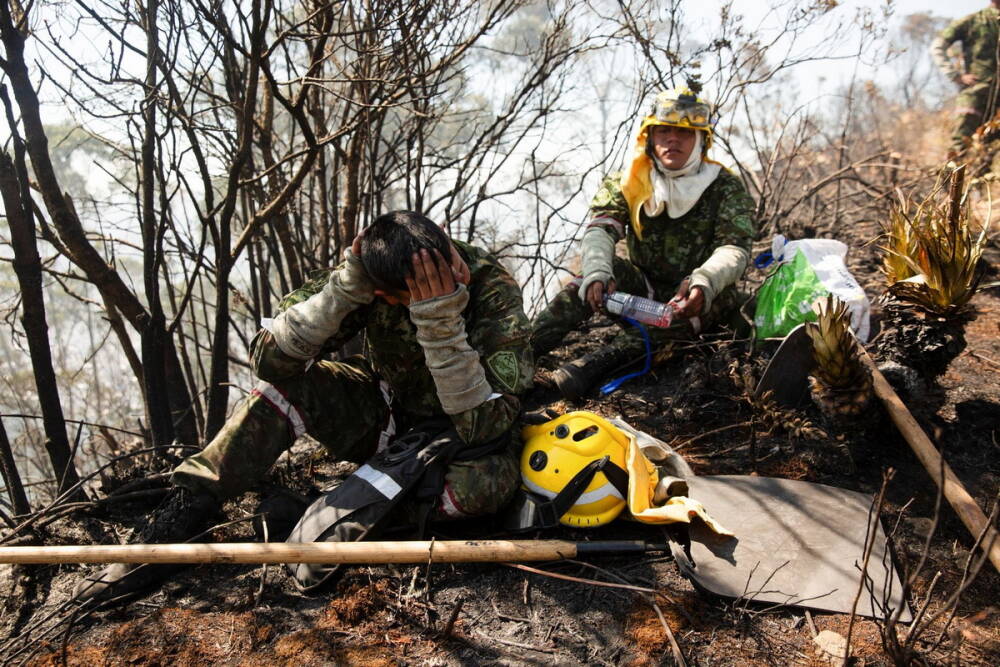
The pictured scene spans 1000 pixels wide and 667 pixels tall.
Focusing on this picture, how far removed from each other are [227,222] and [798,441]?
281 centimetres

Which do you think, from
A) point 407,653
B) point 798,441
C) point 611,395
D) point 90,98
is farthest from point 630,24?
point 407,653

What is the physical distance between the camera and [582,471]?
2.37m

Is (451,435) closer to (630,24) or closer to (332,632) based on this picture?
(332,632)

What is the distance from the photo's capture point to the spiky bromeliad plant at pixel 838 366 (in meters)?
2.65

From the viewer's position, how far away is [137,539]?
240cm

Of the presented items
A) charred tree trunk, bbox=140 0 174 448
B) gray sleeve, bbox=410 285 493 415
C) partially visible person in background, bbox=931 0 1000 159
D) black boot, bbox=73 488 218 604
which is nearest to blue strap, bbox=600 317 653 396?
gray sleeve, bbox=410 285 493 415

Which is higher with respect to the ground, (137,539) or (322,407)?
(322,407)

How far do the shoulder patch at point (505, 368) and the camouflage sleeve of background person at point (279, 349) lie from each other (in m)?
0.57

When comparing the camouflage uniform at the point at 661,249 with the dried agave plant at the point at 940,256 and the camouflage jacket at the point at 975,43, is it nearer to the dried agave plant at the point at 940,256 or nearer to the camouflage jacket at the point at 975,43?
the dried agave plant at the point at 940,256

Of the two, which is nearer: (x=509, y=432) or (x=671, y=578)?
(x=671, y=578)

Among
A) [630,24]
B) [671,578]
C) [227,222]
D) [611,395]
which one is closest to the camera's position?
[671,578]

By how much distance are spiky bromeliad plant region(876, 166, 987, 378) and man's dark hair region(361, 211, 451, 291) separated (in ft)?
7.25

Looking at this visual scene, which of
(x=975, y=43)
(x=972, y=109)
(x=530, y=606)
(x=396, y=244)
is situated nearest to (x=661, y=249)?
(x=396, y=244)

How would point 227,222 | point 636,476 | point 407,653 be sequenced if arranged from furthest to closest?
point 227,222
point 636,476
point 407,653
